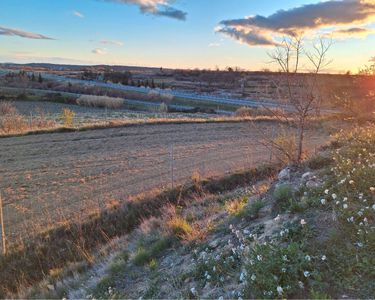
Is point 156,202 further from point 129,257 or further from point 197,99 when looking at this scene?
point 197,99

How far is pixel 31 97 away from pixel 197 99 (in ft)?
88.4

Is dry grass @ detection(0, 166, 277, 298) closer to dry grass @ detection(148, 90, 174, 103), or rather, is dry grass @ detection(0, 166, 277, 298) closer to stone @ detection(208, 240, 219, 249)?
stone @ detection(208, 240, 219, 249)

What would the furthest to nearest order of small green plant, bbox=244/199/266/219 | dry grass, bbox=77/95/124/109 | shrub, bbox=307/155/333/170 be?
dry grass, bbox=77/95/124/109 < shrub, bbox=307/155/333/170 < small green plant, bbox=244/199/266/219

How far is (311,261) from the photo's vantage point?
3.78 metres

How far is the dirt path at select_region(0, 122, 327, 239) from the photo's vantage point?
1162cm

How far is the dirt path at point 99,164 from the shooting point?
38.1ft

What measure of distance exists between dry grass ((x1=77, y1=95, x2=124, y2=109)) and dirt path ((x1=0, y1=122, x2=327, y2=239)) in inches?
1128

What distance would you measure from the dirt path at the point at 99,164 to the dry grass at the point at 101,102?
2866 cm

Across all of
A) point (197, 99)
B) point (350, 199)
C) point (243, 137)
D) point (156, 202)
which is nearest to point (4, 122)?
point (243, 137)

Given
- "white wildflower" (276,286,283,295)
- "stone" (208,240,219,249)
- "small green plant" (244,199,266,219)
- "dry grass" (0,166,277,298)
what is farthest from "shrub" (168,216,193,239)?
"white wildflower" (276,286,283,295)

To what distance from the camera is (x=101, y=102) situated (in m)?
54.9

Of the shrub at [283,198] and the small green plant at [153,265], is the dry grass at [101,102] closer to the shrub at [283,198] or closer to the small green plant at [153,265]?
the small green plant at [153,265]

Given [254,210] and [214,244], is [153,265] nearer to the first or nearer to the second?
[214,244]

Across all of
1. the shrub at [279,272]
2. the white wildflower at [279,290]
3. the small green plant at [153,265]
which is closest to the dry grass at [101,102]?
the small green plant at [153,265]
